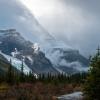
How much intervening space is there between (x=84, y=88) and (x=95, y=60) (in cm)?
315

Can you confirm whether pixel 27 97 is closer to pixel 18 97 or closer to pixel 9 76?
pixel 18 97

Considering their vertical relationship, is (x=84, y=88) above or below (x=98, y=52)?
below

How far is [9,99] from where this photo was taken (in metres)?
44.5

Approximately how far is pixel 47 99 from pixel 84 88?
9042 mm

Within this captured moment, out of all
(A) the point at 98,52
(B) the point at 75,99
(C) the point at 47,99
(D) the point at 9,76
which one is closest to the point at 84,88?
(A) the point at 98,52

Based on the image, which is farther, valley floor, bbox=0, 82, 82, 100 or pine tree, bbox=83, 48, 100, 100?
valley floor, bbox=0, 82, 82, 100

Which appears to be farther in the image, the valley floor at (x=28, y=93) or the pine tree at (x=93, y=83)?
the valley floor at (x=28, y=93)

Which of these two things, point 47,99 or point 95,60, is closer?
point 95,60

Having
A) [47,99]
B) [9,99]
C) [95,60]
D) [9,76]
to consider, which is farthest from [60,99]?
[9,76]

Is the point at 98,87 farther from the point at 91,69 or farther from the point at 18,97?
the point at 18,97

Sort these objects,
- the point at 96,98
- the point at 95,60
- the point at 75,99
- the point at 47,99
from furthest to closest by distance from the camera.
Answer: the point at 75,99, the point at 47,99, the point at 95,60, the point at 96,98

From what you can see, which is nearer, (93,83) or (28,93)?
(93,83)

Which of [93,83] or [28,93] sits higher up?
[93,83]

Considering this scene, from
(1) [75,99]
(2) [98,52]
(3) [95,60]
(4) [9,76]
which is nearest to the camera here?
(3) [95,60]
